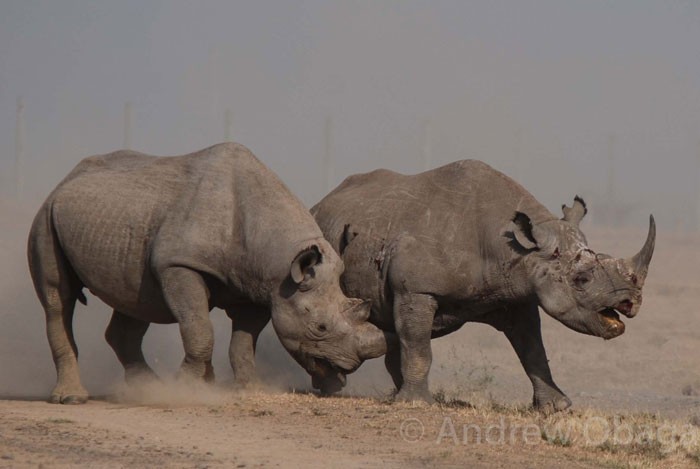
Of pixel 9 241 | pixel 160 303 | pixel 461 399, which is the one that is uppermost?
pixel 160 303

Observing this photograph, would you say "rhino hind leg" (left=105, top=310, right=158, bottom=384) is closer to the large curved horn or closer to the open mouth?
the open mouth

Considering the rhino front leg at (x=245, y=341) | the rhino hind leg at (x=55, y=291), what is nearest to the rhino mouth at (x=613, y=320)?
the rhino front leg at (x=245, y=341)

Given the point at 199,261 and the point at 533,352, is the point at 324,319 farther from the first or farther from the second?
the point at 533,352

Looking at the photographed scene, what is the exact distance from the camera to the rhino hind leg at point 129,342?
15359 mm

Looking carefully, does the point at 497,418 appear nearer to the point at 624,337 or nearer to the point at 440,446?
the point at 440,446

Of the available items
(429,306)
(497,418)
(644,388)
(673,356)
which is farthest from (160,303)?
(673,356)

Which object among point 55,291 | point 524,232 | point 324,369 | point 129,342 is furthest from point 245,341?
point 524,232

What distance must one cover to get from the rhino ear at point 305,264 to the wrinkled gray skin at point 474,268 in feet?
3.11

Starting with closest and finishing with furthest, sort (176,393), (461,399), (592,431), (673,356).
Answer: (592,431), (176,393), (461,399), (673,356)

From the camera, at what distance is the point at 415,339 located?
13.8m

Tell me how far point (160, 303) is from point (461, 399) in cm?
352

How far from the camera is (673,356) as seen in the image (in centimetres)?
2812

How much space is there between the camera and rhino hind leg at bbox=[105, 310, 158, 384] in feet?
50.4

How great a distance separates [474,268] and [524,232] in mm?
607
